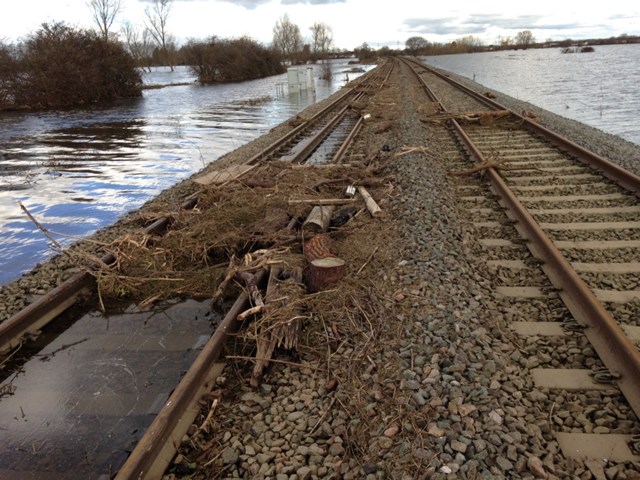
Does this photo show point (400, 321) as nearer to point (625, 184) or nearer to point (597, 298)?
point (597, 298)

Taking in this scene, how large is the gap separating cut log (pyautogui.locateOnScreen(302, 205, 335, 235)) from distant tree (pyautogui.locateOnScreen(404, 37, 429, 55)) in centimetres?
17426

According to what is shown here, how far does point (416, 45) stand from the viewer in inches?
6708

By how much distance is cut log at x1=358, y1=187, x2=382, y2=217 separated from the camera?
686 centimetres

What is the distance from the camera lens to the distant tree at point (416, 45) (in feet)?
545

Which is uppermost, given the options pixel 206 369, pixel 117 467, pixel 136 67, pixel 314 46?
pixel 314 46

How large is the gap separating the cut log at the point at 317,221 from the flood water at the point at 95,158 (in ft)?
11.3

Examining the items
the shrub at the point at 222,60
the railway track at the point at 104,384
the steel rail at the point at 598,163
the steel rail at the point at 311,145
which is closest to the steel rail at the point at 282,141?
the steel rail at the point at 311,145

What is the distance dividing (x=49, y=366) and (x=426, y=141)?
966cm

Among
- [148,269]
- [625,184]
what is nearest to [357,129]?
[625,184]

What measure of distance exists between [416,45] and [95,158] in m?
177

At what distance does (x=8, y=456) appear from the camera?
336 centimetres

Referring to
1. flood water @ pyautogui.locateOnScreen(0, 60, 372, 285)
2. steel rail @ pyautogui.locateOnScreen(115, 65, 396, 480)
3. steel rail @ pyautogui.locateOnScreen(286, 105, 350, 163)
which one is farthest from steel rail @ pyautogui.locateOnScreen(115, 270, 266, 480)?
steel rail @ pyautogui.locateOnScreen(286, 105, 350, 163)

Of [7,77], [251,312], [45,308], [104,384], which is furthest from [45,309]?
[7,77]

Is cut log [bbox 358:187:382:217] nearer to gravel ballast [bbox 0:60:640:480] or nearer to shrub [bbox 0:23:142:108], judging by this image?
gravel ballast [bbox 0:60:640:480]
